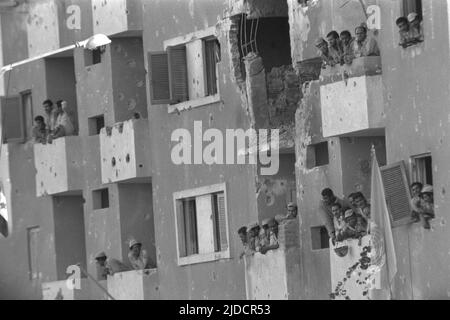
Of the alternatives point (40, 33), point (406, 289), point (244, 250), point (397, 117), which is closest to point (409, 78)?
point (397, 117)

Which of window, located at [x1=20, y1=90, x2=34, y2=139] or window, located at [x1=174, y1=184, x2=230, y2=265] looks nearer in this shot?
window, located at [x1=174, y1=184, x2=230, y2=265]

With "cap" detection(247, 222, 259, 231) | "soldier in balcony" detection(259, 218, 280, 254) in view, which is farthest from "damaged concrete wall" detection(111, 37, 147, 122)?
"soldier in balcony" detection(259, 218, 280, 254)

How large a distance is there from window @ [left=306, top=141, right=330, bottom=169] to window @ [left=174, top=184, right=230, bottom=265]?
3783 millimetres

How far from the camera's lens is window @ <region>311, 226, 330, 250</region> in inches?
2087

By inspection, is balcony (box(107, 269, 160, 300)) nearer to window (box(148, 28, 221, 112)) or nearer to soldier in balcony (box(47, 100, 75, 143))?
window (box(148, 28, 221, 112))

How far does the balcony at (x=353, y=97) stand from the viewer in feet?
163

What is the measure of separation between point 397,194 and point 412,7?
369 cm

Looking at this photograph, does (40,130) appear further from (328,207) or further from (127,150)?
(328,207)

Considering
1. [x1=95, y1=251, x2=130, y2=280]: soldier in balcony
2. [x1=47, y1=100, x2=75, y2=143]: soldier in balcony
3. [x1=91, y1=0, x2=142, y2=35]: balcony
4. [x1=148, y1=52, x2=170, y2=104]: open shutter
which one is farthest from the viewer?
[x1=47, y1=100, x2=75, y2=143]: soldier in balcony

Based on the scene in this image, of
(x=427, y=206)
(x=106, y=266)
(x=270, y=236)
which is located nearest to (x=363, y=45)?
(x=427, y=206)

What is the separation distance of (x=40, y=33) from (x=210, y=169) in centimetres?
1015

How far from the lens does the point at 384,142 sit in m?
51.4

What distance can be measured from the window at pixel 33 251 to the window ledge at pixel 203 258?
8.96 meters
